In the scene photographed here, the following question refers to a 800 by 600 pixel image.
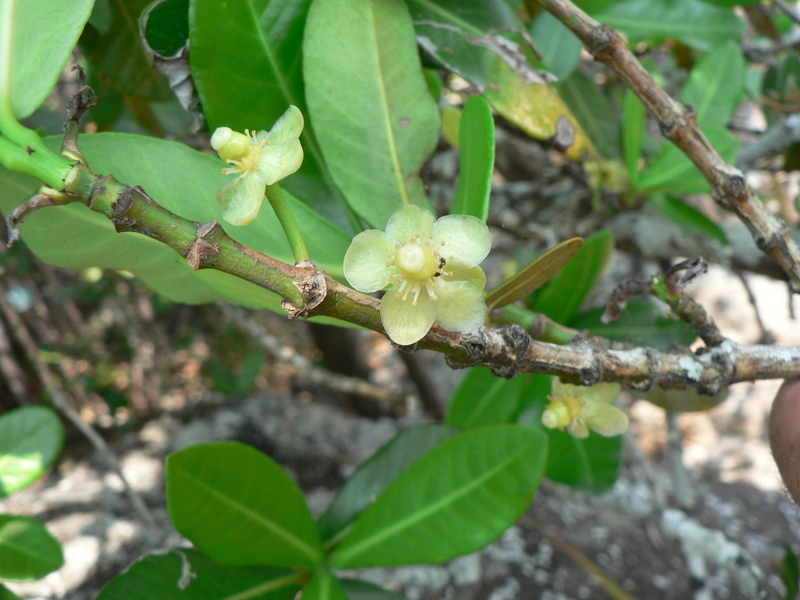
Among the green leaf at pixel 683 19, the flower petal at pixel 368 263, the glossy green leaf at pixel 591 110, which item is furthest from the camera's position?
the glossy green leaf at pixel 591 110

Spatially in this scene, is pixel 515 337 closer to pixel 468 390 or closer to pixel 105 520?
pixel 468 390

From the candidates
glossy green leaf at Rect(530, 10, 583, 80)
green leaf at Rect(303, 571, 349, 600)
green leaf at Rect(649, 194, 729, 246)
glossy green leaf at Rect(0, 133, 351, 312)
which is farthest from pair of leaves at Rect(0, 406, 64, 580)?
green leaf at Rect(649, 194, 729, 246)

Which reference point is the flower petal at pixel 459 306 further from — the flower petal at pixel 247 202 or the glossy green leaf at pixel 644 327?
the glossy green leaf at pixel 644 327

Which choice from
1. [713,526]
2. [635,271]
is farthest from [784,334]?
[713,526]

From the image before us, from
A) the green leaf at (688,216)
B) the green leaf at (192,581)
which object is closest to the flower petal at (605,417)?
the green leaf at (192,581)

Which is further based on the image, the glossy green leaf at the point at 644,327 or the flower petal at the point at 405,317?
the glossy green leaf at the point at 644,327

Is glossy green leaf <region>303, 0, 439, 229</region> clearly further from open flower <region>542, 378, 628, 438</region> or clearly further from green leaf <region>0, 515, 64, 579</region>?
green leaf <region>0, 515, 64, 579</region>

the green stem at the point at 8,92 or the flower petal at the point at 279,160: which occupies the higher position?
the green stem at the point at 8,92
